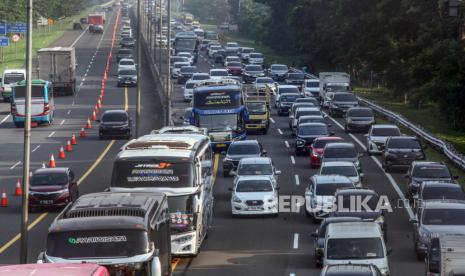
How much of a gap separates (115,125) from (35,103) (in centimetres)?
813

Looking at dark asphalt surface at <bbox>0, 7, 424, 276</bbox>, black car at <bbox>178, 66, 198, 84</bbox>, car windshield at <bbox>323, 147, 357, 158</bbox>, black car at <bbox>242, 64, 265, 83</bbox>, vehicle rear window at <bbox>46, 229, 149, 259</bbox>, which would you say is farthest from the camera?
black car at <bbox>178, 66, 198, 84</bbox>

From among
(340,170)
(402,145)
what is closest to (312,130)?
(402,145)

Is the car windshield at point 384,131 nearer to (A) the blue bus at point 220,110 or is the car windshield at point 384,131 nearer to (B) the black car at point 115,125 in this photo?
(A) the blue bus at point 220,110

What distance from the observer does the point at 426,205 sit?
33781mm

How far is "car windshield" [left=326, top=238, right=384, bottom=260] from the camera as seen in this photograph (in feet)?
96.5

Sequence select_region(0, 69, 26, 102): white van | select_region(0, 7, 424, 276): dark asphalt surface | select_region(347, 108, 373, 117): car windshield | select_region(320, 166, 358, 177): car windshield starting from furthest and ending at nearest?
select_region(0, 69, 26, 102): white van < select_region(347, 108, 373, 117): car windshield < select_region(320, 166, 358, 177): car windshield < select_region(0, 7, 424, 276): dark asphalt surface

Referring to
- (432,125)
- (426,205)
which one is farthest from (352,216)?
(432,125)

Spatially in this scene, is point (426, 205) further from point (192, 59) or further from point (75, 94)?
point (192, 59)

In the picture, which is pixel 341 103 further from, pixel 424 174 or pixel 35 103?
pixel 424 174

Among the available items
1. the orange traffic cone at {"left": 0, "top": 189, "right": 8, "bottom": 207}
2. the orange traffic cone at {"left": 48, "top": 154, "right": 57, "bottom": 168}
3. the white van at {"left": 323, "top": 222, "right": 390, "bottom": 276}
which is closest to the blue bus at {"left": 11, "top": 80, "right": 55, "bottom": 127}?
the orange traffic cone at {"left": 48, "top": 154, "right": 57, "bottom": 168}

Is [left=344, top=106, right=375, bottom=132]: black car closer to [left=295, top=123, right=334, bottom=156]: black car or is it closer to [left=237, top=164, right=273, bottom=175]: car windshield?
[left=295, top=123, right=334, bottom=156]: black car

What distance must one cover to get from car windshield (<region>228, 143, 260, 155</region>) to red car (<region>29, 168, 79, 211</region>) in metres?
10.1

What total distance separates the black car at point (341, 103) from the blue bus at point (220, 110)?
16.6 meters

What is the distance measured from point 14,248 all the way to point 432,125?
130 feet
